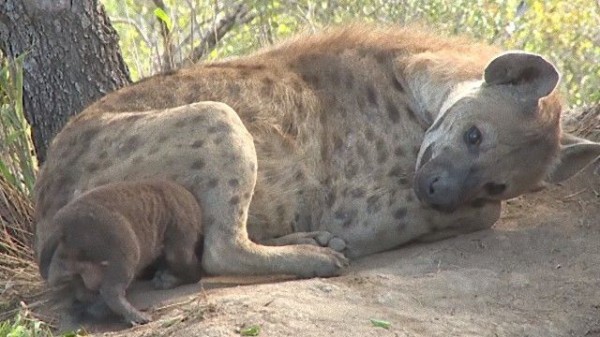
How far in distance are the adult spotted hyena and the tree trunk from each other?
776 mm

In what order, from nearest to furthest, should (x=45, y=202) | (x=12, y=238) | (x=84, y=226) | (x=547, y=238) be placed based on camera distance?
(x=84, y=226) < (x=45, y=202) < (x=547, y=238) < (x=12, y=238)

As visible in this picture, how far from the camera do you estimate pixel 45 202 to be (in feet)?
16.6

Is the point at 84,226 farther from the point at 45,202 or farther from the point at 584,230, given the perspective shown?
the point at 584,230

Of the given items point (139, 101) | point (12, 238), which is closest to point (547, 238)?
point (139, 101)

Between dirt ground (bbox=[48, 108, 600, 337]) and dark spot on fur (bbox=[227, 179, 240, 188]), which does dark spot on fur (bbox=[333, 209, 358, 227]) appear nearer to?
dirt ground (bbox=[48, 108, 600, 337])

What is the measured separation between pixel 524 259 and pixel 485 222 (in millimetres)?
389

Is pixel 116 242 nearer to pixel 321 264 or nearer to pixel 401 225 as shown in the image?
pixel 321 264

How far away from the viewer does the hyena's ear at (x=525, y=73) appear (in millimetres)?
5195

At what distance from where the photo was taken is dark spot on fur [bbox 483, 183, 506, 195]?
5.28 metres

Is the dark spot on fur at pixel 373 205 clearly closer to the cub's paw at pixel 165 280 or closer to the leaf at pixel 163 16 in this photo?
the cub's paw at pixel 165 280

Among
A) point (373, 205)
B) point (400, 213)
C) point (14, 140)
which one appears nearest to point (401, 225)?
point (400, 213)

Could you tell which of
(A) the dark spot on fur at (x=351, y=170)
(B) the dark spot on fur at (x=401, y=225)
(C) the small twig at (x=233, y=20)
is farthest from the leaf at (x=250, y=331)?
(C) the small twig at (x=233, y=20)

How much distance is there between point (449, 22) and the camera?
9.04 meters

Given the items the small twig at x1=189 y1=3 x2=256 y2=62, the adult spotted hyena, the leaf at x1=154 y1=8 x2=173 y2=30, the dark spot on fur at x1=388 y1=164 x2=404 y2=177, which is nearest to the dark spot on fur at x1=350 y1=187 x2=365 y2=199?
the adult spotted hyena
